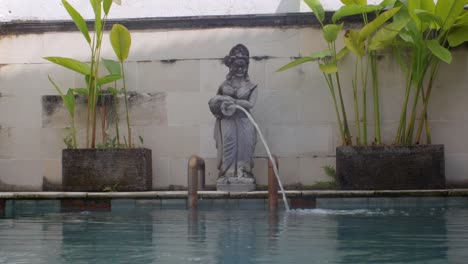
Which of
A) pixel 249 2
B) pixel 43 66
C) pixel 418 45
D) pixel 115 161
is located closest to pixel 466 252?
pixel 418 45

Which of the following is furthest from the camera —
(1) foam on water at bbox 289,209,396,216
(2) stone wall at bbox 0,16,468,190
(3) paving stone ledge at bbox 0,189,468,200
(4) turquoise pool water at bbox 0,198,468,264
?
(2) stone wall at bbox 0,16,468,190

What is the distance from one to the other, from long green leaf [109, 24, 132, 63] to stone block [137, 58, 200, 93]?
0.58m

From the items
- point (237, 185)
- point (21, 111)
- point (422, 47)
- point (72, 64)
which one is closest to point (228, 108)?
point (237, 185)

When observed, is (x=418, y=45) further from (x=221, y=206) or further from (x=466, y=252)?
(x=466, y=252)

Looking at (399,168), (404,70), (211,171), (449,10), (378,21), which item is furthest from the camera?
(211,171)

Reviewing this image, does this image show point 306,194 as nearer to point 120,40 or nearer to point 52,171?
point 120,40

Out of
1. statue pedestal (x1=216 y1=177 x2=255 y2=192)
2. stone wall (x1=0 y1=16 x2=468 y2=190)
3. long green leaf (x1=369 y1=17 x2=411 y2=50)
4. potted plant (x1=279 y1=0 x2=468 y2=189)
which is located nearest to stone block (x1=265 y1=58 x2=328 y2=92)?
stone wall (x1=0 y1=16 x2=468 y2=190)

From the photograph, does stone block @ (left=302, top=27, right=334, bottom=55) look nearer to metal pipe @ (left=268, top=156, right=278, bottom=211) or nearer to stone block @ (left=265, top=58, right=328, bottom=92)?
stone block @ (left=265, top=58, right=328, bottom=92)

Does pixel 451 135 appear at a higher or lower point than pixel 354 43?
lower

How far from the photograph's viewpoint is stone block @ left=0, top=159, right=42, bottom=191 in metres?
8.76

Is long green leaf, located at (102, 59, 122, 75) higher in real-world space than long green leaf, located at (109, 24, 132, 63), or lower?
lower

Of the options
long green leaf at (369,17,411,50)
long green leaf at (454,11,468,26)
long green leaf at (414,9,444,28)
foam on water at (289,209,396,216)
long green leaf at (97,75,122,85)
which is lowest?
foam on water at (289,209,396,216)

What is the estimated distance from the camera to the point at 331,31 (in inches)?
306

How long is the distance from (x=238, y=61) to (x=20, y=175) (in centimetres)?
274
